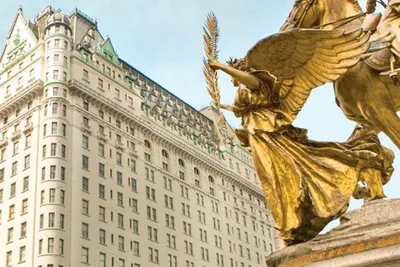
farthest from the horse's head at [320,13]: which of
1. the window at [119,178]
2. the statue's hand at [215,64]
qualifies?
the window at [119,178]

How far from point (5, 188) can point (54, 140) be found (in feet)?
25.2

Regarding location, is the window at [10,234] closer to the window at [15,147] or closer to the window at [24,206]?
the window at [24,206]

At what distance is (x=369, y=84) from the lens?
821cm

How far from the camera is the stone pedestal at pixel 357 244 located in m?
6.45

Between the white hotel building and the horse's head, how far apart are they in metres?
48.5

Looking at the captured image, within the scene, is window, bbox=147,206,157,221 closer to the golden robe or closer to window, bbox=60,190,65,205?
window, bbox=60,190,65,205

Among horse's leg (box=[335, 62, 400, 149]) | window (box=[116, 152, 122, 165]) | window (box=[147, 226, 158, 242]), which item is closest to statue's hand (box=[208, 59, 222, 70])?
horse's leg (box=[335, 62, 400, 149])

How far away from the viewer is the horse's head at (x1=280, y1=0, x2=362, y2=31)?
28.8 ft

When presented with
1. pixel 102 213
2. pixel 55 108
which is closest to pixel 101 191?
pixel 102 213

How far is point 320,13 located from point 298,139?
6.74 feet

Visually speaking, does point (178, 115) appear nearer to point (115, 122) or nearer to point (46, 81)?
point (115, 122)

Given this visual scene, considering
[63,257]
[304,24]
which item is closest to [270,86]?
[304,24]

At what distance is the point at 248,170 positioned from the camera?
92562mm

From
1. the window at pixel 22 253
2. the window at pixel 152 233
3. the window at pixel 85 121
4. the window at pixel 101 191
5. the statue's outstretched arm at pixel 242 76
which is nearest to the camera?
the statue's outstretched arm at pixel 242 76
